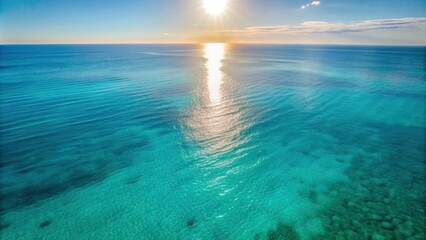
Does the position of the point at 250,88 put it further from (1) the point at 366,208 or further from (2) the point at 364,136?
(1) the point at 366,208

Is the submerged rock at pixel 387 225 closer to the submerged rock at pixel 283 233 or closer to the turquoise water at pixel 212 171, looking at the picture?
the turquoise water at pixel 212 171

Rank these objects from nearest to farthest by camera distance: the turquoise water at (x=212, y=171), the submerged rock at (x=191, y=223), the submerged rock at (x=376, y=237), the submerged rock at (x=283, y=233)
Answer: the submerged rock at (x=376, y=237) < the submerged rock at (x=283, y=233) < the turquoise water at (x=212, y=171) < the submerged rock at (x=191, y=223)

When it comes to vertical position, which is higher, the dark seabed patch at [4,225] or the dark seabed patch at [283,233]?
the dark seabed patch at [4,225]

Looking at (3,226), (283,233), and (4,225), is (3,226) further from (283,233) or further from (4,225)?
(283,233)

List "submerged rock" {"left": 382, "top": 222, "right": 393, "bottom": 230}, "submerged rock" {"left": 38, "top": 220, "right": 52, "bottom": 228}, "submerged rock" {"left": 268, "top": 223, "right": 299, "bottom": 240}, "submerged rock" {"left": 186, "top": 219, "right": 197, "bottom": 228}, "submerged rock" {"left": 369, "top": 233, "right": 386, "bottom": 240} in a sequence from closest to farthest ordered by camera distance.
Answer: "submerged rock" {"left": 369, "top": 233, "right": 386, "bottom": 240}, "submerged rock" {"left": 268, "top": 223, "right": 299, "bottom": 240}, "submerged rock" {"left": 382, "top": 222, "right": 393, "bottom": 230}, "submerged rock" {"left": 38, "top": 220, "right": 52, "bottom": 228}, "submerged rock" {"left": 186, "top": 219, "right": 197, "bottom": 228}

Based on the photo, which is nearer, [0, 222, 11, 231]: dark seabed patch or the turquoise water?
[0, 222, 11, 231]: dark seabed patch

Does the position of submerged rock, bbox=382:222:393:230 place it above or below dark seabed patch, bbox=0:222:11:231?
above

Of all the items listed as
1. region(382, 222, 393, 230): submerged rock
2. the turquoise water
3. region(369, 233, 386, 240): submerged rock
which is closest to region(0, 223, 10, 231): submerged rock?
the turquoise water

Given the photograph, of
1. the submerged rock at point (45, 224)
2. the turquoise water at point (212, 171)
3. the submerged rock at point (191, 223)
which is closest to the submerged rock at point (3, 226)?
the turquoise water at point (212, 171)

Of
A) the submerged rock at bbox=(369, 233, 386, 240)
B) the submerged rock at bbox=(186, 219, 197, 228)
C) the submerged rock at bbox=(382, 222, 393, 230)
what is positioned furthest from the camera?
the submerged rock at bbox=(186, 219, 197, 228)

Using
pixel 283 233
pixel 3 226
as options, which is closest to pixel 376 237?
pixel 283 233

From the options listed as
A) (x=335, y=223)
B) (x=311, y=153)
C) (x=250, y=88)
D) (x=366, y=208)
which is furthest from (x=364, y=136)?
(x=250, y=88)

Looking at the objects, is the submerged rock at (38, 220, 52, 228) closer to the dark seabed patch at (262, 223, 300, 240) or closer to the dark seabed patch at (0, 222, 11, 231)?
the dark seabed patch at (0, 222, 11, 231)
